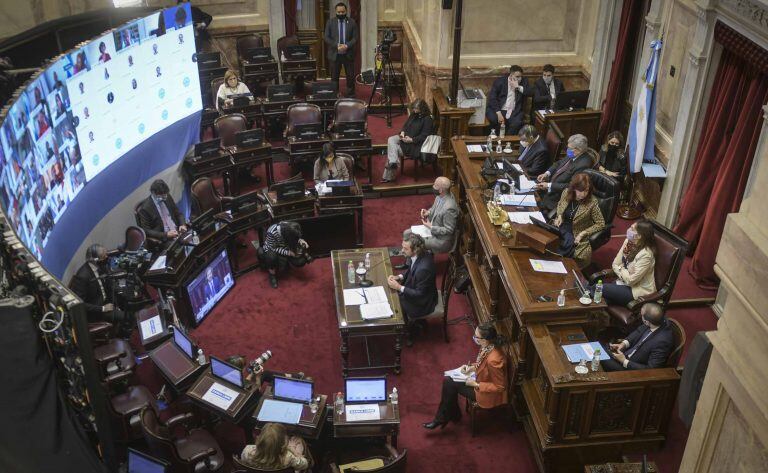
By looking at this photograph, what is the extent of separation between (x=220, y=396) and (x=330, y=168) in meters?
4.15

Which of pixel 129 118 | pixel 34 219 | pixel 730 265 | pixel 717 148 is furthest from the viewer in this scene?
pixel 129 118

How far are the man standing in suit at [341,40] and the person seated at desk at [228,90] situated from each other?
2065 millimetres

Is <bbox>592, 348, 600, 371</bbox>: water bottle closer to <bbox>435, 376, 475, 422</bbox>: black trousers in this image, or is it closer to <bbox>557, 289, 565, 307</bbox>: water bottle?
<bbox>557, 289, 565, 307</bbox>: water bottle

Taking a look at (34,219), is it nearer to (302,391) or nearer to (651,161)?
(302,391)

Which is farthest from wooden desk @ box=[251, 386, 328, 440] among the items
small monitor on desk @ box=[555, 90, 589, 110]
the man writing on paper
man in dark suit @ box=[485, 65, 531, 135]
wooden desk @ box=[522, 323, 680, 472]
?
small monitor on desk @ box=[555, 90, 589, 110]

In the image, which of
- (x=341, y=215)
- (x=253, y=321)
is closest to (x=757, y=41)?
(x=341, y=215)

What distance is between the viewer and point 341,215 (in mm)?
9422

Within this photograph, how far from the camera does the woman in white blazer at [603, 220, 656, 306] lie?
7.16 meters

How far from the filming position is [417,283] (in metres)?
7.66

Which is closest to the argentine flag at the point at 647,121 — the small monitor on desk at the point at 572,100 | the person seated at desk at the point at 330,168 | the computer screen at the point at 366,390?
the small monitor on desk at the point at 572,100

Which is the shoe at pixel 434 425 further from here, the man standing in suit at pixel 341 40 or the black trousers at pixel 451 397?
the man standing in suit at pixel 341 40

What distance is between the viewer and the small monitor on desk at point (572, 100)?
35.4ft

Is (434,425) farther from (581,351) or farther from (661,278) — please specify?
(661,278)

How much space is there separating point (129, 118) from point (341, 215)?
2844mm
